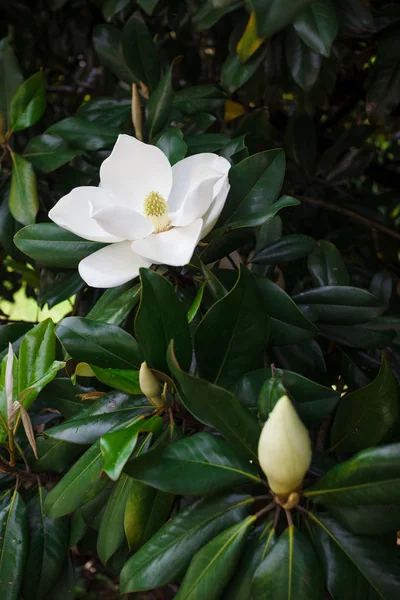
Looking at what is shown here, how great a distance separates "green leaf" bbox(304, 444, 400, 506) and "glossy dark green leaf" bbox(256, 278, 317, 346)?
0.68ft

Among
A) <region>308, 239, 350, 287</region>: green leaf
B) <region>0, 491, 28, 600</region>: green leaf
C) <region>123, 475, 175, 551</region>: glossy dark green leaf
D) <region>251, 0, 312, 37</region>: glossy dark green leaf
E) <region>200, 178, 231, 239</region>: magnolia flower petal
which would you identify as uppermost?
<region>251, 0, 312, 37</region>: glossy dark green leaf

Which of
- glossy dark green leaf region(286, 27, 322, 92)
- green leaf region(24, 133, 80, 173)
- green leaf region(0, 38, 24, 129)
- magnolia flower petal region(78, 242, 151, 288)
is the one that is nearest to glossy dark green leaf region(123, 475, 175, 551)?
magnolia flower petal region(78, 242, 151, 288)

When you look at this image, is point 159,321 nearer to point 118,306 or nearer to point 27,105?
point 118,306

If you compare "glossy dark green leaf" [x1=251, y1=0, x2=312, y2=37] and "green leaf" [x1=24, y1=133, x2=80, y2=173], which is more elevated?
"glossy dark green leaf" [x1=251, y1=0, x2=312, y2=37]

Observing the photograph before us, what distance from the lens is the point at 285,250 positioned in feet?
2.77

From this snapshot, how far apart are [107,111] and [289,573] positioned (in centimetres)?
97

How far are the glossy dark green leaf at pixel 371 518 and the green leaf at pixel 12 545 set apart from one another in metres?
0.38

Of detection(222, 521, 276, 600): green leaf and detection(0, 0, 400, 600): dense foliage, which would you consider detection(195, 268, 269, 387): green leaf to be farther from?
detection(222, 521, 276, 600): green leaf

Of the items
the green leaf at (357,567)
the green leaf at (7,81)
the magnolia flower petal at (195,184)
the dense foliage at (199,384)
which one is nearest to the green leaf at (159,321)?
the dense foliage at (199,384)

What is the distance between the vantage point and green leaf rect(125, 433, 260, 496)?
1.75 feet

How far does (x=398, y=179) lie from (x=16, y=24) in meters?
1.36

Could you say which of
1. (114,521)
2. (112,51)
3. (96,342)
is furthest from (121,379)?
(112,51)

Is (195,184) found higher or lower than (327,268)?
higher

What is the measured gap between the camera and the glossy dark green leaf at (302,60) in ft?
3.82
